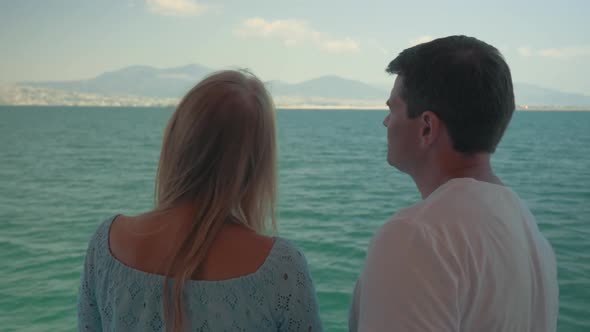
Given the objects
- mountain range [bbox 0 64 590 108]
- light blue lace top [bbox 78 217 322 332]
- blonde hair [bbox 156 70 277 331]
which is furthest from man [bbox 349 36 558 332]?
mountain range [bbox 0 64 590 108]

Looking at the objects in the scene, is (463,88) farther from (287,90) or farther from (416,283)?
(287,90)

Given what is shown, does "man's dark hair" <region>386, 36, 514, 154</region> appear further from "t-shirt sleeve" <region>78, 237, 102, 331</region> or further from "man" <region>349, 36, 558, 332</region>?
"t-shirt sleeve" <region>78, 237, 102, 331</region>

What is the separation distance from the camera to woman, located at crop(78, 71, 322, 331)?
3.03 ft

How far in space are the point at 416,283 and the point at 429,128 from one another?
260mm

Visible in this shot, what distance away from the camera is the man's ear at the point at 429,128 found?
0.88m

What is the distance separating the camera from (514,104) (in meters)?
0.94

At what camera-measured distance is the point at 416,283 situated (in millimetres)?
755

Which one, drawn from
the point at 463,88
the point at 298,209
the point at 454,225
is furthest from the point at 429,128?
the point at 298,209

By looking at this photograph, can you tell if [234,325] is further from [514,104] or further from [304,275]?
[514,104]

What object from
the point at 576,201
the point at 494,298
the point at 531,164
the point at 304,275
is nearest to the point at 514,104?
the point at 494,298

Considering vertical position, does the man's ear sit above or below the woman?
above

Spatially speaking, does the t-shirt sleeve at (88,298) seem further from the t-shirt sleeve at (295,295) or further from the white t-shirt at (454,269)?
the white t-shirt at (454,269)

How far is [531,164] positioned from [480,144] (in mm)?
19007

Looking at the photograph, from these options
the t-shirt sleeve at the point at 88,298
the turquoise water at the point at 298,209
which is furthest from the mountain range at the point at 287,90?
the t-shirt sleeve at the point at 88,298
